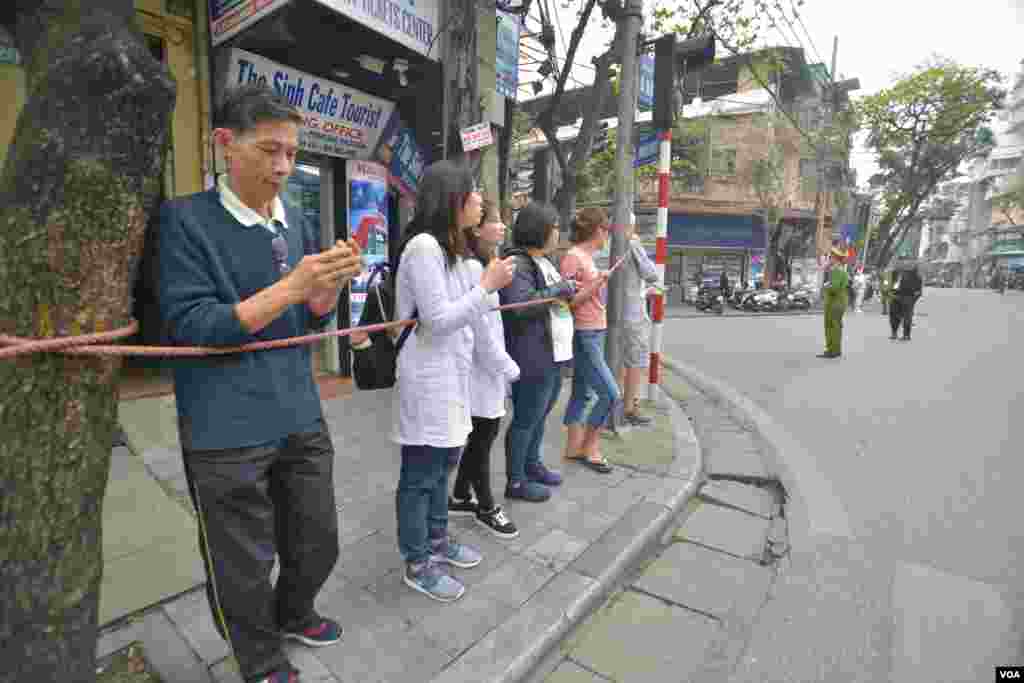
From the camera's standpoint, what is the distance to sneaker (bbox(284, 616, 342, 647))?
2.07 m

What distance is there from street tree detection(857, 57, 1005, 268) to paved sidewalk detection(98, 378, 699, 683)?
28.3 metres

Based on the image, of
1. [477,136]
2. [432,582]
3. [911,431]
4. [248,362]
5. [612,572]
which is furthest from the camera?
[911,431]

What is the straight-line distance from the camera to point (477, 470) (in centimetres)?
296

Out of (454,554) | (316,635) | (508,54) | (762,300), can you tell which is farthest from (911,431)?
(762,300)

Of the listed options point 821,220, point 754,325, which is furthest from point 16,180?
point 821,220

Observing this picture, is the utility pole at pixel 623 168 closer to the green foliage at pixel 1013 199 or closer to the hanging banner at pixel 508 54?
the hanging banner at pixel 508 54

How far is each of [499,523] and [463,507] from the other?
0.30 m

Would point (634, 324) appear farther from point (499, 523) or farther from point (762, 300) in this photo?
point (762, 300)

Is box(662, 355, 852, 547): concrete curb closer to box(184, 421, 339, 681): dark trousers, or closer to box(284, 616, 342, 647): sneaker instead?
box(284, 616, 342, 647): sneaker

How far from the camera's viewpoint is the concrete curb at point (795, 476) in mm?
3316

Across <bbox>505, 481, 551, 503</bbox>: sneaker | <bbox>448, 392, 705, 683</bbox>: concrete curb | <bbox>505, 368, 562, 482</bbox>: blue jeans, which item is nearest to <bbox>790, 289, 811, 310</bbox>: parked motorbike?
<bbox>448, 392, 705, 683</bbox>: concrete curb

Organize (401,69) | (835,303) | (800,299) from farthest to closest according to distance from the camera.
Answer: (800,299) → (835,303) → (401,69)

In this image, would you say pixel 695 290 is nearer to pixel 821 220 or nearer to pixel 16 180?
pixel 821 220

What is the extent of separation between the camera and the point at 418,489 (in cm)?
234
